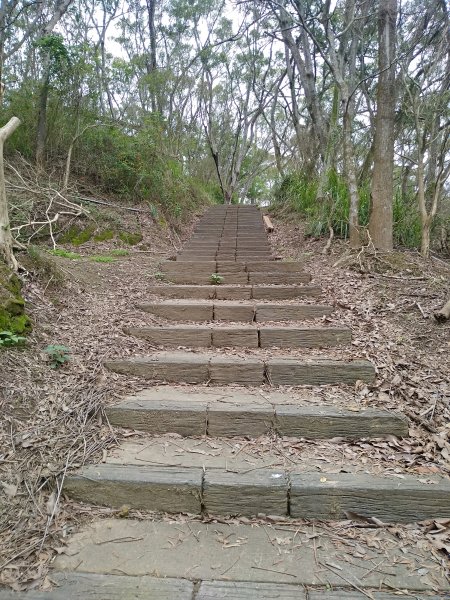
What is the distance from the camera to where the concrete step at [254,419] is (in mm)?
2541

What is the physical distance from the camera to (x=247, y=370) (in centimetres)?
307

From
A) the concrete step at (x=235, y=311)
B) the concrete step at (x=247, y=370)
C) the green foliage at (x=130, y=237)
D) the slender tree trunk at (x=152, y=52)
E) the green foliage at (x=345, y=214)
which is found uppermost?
the slender tree trunk at (x=152, y=52)

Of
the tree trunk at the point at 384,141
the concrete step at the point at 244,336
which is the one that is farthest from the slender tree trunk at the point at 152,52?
the concrete step at the point at 244,336

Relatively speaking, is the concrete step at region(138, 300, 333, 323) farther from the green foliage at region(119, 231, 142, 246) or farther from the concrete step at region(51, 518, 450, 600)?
the green foliage at region(119, 231, 142, 246)

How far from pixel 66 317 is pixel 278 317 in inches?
82.0

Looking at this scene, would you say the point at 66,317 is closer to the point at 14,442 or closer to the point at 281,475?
the point at 14,442

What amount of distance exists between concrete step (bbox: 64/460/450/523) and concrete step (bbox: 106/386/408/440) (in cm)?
40

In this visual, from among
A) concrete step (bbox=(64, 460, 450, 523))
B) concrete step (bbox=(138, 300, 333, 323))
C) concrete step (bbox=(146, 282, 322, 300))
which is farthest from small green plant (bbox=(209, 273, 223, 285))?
concrete step (bbox=(64, 460, 450, 523))

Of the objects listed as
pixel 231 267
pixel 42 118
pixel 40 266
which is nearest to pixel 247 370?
pixel 40 266

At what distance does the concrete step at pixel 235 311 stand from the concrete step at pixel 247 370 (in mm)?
969

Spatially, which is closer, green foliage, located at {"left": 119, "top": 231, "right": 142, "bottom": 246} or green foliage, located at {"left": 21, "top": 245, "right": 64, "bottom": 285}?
green foliage, located at {"left": 21, "top": 245, "right": 64, "bottom": 285}

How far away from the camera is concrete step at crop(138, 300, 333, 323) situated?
13.3 ft

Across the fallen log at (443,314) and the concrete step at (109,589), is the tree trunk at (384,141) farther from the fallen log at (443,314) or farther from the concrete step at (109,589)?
the concrete step at (109,589)

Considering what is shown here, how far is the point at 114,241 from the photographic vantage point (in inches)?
281
